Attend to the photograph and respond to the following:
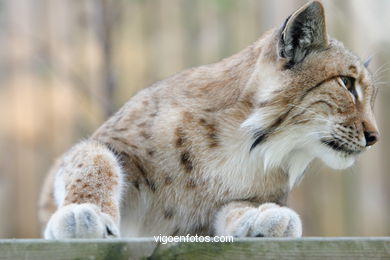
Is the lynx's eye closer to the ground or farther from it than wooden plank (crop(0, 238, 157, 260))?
farther from it

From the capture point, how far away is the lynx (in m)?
3.60

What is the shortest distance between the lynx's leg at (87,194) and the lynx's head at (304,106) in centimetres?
62

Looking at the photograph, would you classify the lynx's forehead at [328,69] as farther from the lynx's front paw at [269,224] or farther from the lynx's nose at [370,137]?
the lynx's front paw at [269,224]

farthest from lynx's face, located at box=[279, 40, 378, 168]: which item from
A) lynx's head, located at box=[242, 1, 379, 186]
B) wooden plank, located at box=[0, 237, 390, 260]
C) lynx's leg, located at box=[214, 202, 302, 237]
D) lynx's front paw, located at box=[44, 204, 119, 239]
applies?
wooden plank, located at box=[0, 237, 390, 260]

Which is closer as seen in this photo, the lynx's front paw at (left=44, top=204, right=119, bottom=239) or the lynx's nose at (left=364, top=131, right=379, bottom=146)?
the lynx's front paw at (left=44, top=204, right=119, bottom=239)

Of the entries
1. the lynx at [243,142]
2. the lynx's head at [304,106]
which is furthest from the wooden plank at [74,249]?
the lynx's head at [304,106]

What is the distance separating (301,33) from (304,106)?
1.04ft

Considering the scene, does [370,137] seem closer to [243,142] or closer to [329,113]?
[329,113]

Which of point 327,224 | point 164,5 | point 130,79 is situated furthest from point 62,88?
point 327,224

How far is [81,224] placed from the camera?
3.01 m

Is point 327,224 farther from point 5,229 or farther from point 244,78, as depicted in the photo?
point 244,78

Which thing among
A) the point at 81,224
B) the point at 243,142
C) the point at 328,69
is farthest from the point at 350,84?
the point at 81,224

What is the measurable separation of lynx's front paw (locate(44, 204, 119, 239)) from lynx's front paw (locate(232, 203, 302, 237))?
50 cm

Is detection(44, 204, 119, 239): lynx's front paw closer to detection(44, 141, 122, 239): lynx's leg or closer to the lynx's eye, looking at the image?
detection(44, 141, 122, 239): lynx's leg
